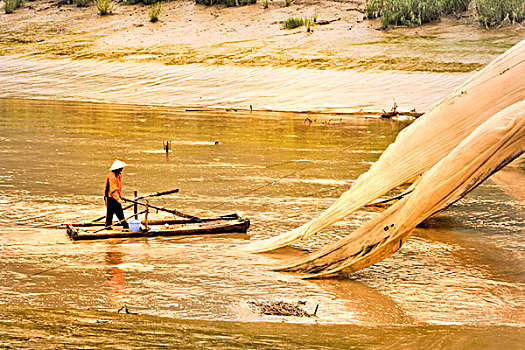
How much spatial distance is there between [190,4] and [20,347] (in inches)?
1170

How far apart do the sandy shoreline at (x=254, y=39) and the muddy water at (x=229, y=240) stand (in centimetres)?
822

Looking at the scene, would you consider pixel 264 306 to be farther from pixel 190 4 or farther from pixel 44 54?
pixel 190 4

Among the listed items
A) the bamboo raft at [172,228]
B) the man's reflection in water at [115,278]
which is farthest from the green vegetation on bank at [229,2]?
the man's reflection in water at [115,278]

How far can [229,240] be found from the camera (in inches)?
363

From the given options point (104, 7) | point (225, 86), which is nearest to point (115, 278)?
point (225, 86)

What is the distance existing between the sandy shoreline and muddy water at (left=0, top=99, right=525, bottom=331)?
8.22m

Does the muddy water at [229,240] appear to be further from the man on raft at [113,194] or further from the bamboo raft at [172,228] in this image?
the man on raft at [113,194]

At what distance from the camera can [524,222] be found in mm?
10758

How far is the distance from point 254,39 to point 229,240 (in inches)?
825

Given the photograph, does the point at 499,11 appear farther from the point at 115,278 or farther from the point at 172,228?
the point at 115,278

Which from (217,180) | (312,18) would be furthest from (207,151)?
(312,18)

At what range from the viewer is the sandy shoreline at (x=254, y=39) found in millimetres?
26438

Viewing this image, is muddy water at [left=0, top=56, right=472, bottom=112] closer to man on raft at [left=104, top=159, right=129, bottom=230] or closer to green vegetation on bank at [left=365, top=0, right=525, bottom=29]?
green vegetation on bank at [left=365, top=0, right=525, bottom=29]

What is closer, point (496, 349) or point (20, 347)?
point (20, 347)
